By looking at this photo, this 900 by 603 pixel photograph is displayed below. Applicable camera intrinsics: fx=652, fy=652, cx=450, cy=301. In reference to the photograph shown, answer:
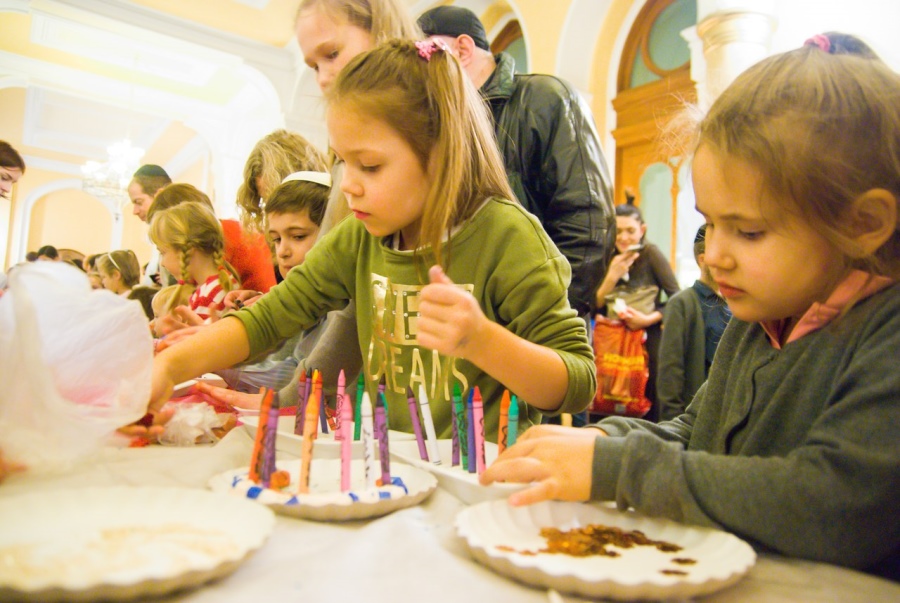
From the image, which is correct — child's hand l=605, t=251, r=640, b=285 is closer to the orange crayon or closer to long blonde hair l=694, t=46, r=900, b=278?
long blonde hair l=694, t=46, r=900, b=278

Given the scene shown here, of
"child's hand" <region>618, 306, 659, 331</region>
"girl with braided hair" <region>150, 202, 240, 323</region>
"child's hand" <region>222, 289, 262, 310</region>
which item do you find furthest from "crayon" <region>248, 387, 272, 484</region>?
"child's hand" <region>618, 306, 659, 331</region>

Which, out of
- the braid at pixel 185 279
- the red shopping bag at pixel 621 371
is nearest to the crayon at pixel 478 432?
the braid at pixel 185 279

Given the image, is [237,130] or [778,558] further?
[237,130]

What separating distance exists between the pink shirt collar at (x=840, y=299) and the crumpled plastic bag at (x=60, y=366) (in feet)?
2.14

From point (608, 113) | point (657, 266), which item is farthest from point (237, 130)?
point (657, 266)

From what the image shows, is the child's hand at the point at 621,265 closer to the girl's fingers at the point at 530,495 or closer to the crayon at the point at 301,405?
the crayon at the point at 301,405

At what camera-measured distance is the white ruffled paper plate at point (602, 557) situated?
15.6 inches

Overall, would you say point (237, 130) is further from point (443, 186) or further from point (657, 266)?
point (443, 186)

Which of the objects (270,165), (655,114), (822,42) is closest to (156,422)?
(822,42)

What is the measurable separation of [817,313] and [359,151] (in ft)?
1.93

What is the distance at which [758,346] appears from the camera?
2.34 feet

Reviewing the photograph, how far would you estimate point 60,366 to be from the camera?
22.2 inches

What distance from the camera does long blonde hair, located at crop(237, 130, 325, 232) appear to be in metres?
1.89

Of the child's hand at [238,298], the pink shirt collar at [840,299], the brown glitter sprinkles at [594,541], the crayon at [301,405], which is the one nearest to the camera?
the brown glitter sprinkles at [594,541]
